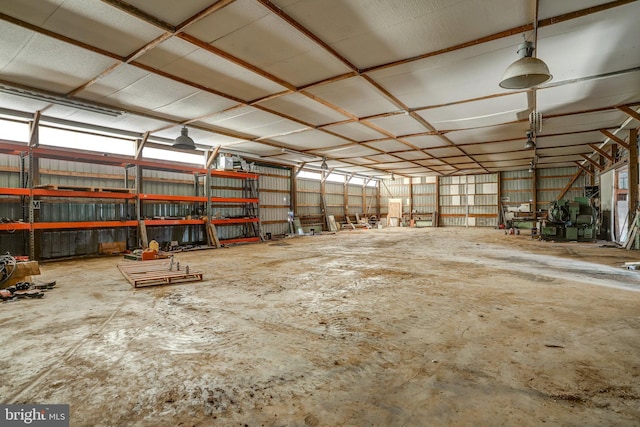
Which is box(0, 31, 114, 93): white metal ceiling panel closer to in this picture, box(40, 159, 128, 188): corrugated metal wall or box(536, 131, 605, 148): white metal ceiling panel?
box(40, 159, 128, 188): corrugated metal wall

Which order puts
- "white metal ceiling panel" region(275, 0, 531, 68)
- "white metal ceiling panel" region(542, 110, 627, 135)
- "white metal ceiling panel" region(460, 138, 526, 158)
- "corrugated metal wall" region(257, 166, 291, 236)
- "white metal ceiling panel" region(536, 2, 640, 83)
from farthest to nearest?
"corrugated metal wall" region(257, 166, 291, 236) → "white metal ceiling panel" region(460, 138, 526, 158) → "white metal ceiling panel" region(542, 110, 627, 135) → "white metal ceiling panel" region(536, 2, 640, 83) → "white metal ceiling panel" region(275, 0, 531, 68)

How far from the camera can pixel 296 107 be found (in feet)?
24.6

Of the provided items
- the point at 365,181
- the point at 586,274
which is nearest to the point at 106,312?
the point at 586,274

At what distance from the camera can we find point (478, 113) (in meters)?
7.94

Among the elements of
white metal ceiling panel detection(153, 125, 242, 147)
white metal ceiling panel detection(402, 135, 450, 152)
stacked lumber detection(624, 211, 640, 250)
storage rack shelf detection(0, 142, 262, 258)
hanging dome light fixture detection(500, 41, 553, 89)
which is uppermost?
white metal ceiling panel detection(402, 135, 450, 152)

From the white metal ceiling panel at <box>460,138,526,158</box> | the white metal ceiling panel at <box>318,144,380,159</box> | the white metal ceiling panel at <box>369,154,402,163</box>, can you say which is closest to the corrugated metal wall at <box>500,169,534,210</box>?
the white metal ceiling panel at <box>460,138,526,158</box>

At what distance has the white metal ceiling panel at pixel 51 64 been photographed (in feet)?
15.1

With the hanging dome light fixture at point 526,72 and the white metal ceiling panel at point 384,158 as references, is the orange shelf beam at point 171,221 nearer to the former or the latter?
the white metal ceiling panel at point 384,158

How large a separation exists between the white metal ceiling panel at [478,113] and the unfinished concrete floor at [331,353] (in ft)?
14.5

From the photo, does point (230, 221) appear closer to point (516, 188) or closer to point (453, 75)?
point (453, 75)

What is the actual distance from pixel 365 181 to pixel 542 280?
56.1ft

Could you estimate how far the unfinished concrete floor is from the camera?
1728 mm

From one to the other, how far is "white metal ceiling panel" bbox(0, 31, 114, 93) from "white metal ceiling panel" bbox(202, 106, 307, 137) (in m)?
2.87

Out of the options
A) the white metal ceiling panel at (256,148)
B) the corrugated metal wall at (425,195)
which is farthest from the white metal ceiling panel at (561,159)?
the white metal ceiling panel at (256,148)
